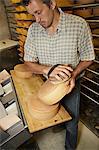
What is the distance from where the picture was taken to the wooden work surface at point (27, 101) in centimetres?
133

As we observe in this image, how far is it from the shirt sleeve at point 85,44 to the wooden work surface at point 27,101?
44 cm

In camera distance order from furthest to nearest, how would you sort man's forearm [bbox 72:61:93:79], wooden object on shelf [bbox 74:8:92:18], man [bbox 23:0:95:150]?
wooden object on shelf [bbox 74:8:92:18]
man's forearm [bbox 72:61:93:79]
man [bbox 23:0:95:150]

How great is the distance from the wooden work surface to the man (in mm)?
248

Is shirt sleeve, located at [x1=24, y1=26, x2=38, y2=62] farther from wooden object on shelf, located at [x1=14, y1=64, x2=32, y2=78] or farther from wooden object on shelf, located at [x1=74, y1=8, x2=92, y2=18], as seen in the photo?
wooden object on shelf, located at [x1=74, y1=8, x2=92, y2=18]

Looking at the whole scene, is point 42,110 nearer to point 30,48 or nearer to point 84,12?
point 30,48

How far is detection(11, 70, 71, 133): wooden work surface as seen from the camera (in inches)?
52.4

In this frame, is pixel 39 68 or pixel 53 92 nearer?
pixel 53 92

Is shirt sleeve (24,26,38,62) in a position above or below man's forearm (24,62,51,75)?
above

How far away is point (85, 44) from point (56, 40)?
22 centimetres

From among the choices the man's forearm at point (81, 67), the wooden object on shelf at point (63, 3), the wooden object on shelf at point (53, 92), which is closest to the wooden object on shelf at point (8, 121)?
the wooden object on shelf at point (53, 92)

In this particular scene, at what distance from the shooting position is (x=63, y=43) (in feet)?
4.56

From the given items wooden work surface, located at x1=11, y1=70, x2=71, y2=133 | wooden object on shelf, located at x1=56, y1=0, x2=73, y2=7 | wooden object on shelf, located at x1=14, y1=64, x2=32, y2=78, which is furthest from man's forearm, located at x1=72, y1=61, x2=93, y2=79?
wooden object on shelf, located at x1=56, y1=0, x2=73, y2=7

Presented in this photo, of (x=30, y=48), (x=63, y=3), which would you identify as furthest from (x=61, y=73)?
(x=63, y=3)

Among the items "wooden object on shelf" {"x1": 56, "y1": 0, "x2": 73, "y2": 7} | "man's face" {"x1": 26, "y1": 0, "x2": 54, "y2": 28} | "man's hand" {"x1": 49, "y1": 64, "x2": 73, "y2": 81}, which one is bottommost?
"man's hand" {"x1": 49, "y1": 64, "x2": 73, "y2": 81}
